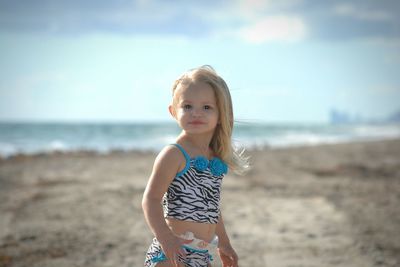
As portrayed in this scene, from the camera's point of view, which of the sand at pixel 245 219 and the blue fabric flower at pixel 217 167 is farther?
the sand at pixel 245 219

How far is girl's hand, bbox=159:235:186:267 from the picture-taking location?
6.84ft

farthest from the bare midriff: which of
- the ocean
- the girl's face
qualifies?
the ocean

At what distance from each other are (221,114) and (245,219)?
4.65 m

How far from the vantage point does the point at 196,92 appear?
234 centimetres

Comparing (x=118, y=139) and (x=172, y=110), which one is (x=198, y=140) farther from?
(x=118, y=139)

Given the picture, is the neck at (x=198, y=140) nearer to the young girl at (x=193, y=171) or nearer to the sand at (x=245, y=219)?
the young girl at (x=193, y=171)

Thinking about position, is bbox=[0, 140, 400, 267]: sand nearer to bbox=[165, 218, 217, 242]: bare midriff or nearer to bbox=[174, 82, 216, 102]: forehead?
→ bbox=[165, 218, 217, 242]: bare midriff

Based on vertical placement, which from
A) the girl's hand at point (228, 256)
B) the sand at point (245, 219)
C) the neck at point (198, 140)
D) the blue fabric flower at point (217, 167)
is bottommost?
the sand at point (245, 219)

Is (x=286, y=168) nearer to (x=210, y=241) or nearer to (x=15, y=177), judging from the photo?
(x=15, y=177)

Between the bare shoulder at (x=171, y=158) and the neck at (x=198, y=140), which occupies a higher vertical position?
the neck at (x=198, y=140)

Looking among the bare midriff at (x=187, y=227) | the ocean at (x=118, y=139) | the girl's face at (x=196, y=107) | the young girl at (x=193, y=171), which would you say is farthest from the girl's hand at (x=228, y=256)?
the ocean at (x=118, y=139)

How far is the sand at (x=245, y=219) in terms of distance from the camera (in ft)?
16.3

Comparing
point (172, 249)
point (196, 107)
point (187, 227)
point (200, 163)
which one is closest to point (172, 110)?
point (196, 107)

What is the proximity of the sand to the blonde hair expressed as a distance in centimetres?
243
